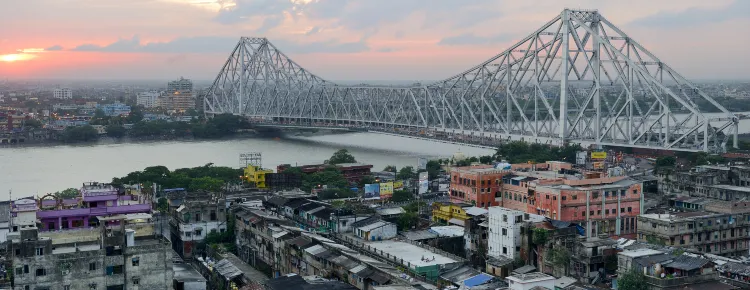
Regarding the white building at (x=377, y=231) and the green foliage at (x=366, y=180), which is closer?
the white building at (x=377, y=231)

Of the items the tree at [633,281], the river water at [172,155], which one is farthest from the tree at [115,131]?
the tree at [633,281]

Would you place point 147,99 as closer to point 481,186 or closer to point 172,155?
point 172,155

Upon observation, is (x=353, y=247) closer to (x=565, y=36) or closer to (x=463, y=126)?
(x=565, y=36)

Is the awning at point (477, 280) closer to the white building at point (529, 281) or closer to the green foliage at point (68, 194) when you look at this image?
the white building at point (529, 281)

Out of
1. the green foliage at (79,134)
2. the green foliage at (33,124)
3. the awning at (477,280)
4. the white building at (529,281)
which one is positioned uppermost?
the green foliage at (33,124)

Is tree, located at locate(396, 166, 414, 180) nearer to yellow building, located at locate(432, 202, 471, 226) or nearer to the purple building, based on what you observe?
yellow building, located at locate(432, 202, 471, 226)

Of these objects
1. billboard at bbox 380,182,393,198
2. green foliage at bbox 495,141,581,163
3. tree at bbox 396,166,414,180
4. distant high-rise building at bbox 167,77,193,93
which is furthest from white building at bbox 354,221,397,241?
distant high-rise building at bbox 167,77,193,93

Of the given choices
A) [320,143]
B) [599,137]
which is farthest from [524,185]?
[320,143]

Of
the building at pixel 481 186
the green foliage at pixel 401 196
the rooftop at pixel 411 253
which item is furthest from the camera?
the green foliage at pixel 401 196
